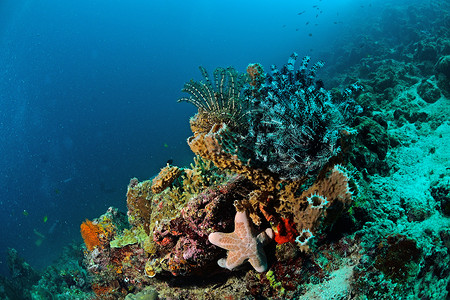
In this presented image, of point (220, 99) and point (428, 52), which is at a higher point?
point (428, 52)

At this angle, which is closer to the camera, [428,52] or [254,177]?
[254,177]

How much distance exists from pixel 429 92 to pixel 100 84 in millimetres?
110760

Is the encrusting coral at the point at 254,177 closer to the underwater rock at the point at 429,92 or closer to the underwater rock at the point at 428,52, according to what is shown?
the underwater rock at the point at 429,92

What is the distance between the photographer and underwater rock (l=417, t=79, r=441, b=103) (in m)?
8.30

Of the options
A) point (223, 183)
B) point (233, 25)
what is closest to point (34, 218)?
point (223, 183)

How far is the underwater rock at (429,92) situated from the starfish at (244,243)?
326 inches

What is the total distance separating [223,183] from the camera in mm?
4531

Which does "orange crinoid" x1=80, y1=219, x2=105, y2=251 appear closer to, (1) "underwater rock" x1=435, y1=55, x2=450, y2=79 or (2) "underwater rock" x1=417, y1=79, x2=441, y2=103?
(2) "underwater rock" x1=417, y1=79, x2=441, y2=103

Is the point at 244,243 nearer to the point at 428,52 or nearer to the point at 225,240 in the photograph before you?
the point at 225,240

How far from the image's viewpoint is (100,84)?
99188mm

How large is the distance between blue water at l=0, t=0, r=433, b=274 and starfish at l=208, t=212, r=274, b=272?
2104 centimetres

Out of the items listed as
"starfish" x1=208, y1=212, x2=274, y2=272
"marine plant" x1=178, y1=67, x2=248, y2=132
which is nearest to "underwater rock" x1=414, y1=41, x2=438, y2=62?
"marine plant" x1=178, y1=67, x2=248, y2=132

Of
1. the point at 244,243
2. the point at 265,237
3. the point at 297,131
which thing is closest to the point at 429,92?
the point at 297,131

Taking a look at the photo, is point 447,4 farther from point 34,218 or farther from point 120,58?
point 120,58
